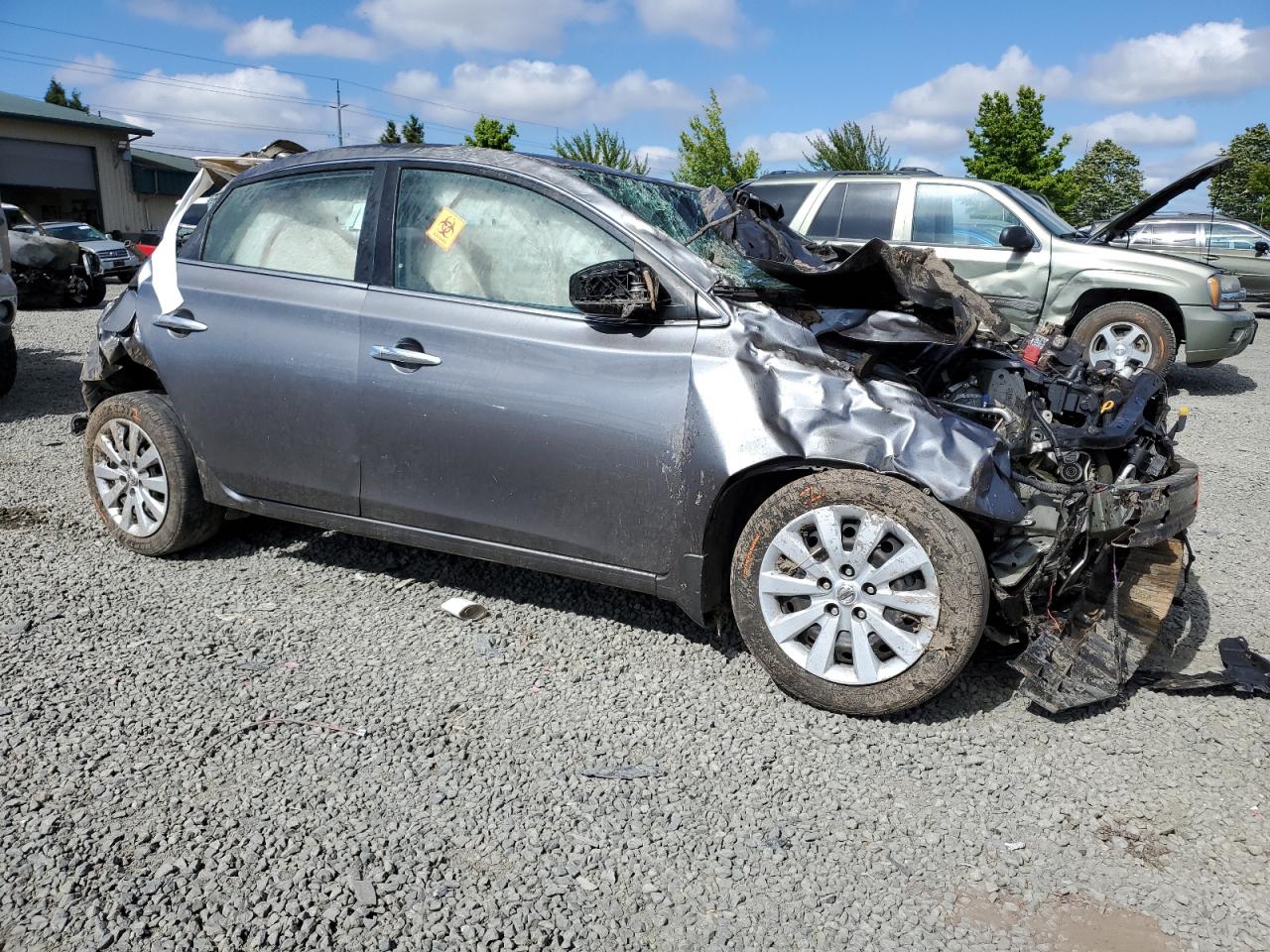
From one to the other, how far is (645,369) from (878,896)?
1.78 meters

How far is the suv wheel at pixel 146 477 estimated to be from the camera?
14.2ft

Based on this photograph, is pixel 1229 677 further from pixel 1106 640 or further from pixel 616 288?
pixel 616 288

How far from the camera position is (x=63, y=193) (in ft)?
131

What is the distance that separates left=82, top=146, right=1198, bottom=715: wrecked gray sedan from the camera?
3.15 meters

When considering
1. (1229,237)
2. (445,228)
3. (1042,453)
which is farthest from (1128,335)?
(1229,237)

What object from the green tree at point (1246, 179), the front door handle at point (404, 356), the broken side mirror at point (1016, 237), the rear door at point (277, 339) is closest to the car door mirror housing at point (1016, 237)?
the broken side mirror at point (1016, 237)

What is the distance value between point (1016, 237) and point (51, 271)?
15.0m

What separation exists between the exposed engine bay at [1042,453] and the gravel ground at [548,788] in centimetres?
28

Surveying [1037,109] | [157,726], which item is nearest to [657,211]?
[157,726]

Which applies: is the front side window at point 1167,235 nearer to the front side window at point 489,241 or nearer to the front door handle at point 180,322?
the front side window at point 489,241

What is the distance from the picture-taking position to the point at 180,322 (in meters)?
4.18

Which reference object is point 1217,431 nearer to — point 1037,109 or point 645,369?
point 645,369

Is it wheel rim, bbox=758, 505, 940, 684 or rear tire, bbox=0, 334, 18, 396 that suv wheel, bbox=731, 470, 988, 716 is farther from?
rear tire, bbox=0, 334, 18, 396

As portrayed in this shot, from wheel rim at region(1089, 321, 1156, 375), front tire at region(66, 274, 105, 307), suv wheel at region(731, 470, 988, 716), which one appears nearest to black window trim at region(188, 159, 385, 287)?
suv wheel at region(731, 470, 988, 716)
